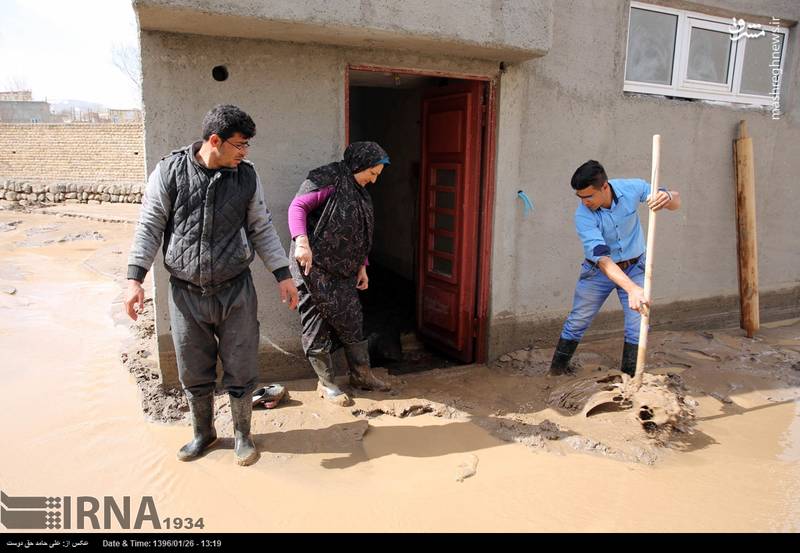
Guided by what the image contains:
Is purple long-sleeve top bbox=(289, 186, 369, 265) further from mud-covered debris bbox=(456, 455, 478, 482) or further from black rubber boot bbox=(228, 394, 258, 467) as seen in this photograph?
mud-covered debris bbox=(456, 455, 478, 482)

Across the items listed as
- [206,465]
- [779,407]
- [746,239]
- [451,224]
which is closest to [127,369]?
[206,465]

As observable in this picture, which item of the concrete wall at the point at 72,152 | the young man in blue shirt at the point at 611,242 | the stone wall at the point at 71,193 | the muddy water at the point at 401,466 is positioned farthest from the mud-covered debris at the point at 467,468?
the concrete wall at the point at 72,152

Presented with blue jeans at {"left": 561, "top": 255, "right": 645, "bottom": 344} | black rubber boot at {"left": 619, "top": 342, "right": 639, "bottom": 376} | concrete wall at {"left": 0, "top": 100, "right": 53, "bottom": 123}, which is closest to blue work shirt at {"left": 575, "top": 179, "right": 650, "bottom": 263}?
blue jeans at {"left": 561, "top": 255, "right": 645, "bottom": 344}

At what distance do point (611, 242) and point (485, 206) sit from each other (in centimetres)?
123

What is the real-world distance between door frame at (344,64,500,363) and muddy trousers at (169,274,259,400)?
2464mm

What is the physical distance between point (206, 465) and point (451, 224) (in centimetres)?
315

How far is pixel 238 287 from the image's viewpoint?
3.21 m

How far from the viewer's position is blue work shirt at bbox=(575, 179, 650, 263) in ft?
13.6

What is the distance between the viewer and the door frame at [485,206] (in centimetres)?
489

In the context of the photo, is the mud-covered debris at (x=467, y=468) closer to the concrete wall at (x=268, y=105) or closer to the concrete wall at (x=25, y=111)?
the concrete wall at (x=268, y=105)

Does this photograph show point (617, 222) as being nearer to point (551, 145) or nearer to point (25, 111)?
point (551, 145)

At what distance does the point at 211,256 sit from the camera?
10.0ft

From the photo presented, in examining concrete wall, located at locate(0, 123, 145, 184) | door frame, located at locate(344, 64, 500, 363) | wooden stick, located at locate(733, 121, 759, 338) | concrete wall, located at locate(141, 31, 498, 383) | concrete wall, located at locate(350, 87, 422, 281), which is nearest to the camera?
concrete wall, located at locate(141, 31, 498, 383)

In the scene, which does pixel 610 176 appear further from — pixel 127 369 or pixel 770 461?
pixel 127 369
